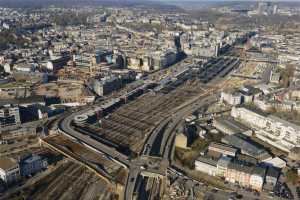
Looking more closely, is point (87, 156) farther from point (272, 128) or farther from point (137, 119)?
point (272, 128)

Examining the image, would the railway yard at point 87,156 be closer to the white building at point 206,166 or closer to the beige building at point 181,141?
the white building at point 206,166

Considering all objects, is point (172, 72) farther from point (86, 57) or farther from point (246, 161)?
point (246, 161)

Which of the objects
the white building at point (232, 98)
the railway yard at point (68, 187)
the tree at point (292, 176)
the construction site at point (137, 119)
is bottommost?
Answer: the railway yard at point (68, 187)

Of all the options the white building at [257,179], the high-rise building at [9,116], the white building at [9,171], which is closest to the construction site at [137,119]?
the high-rise building at [9,116]

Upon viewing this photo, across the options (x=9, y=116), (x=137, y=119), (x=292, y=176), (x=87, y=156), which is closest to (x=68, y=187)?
(x=87, y=156)

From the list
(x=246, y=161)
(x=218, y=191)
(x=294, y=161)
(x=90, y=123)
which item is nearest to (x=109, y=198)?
(x=218, y=191)

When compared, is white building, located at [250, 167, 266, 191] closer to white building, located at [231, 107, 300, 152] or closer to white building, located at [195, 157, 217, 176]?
white building, located at [195, 157, 217, 176]

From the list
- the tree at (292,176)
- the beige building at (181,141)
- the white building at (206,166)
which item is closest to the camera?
the tree at (292,176)
